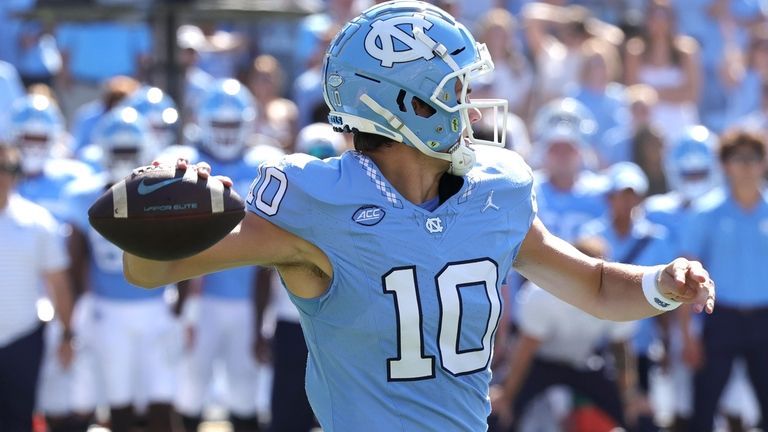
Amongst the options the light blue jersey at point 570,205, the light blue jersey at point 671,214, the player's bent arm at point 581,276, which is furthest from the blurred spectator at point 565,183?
the player's bent arm at point 581,276

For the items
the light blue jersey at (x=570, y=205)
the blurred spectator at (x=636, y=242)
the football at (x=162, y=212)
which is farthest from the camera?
the light blue jersey at (x=570, y=205)

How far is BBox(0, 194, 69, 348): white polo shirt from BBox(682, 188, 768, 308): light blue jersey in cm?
329

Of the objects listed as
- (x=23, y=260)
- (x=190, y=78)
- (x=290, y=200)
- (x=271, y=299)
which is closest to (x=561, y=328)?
(x=271, y=299)

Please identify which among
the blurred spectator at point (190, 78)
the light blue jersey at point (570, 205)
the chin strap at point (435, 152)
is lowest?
the blurred spectator at point (190, 78)

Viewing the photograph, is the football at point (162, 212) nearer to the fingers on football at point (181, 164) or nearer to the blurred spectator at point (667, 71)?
the fingers on football at point (181, 164)

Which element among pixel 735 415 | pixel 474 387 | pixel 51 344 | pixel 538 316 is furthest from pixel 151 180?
pixel 735 415

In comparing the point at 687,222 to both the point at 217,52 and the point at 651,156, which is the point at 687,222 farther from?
the point at 217,52

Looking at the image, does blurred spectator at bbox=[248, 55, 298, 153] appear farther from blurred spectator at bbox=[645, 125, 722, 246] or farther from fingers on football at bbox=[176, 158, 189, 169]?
fingers on football at bbox=[176, 158, 189, 169]

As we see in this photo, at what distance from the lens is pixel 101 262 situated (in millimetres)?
7516

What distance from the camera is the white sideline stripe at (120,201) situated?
2809 millimetres

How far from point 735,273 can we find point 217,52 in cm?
446

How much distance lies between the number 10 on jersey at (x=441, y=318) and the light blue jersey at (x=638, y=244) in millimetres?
4538

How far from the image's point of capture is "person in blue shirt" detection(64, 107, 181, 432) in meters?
7.49

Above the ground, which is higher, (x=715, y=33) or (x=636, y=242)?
(x=636, y=242)
